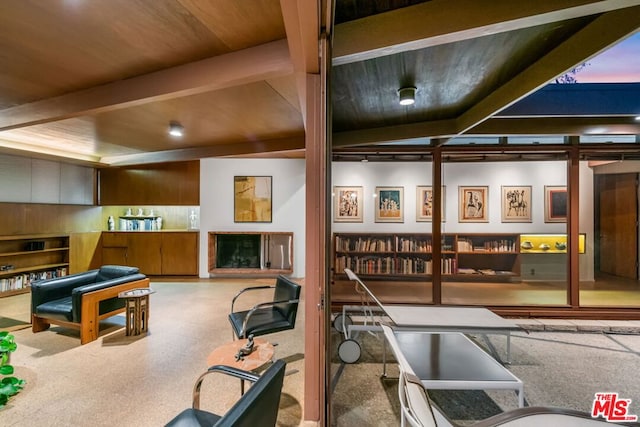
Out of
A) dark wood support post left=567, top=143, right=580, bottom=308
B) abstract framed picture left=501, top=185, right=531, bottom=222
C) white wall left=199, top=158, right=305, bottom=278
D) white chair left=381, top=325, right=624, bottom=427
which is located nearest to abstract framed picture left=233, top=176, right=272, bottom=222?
white wall left=199, top=158, right=305, bottom=278

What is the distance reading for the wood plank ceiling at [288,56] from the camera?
1605 millimetres

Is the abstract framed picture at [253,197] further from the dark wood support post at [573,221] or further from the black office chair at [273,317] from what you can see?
the dark wood support post at [573,221]

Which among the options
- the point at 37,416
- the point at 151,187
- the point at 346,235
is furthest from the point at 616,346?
the point at 151,187

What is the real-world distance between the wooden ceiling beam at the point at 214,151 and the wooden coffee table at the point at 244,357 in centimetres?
339

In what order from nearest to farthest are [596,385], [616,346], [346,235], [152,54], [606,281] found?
[152,54], [596,385], [616,346], [606,281], [346,235]

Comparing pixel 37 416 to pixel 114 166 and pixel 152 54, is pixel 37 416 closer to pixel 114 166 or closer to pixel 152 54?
pixel 152 54

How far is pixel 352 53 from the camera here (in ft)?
5.74

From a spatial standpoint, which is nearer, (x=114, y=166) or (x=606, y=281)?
(x=606, y=281)

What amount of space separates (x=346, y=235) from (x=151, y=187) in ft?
15.5

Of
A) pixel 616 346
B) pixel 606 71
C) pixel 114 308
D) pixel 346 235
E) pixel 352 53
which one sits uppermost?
pixel 606 71

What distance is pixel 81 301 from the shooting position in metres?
2.98

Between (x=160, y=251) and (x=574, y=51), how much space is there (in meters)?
7.17

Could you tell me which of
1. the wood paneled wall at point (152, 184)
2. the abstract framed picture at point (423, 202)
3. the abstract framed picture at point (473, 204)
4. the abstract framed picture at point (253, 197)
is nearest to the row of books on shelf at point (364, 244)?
the abstract framed picture at point (423, 202)

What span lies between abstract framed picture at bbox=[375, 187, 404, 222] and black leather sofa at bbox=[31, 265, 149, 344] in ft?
13.0
